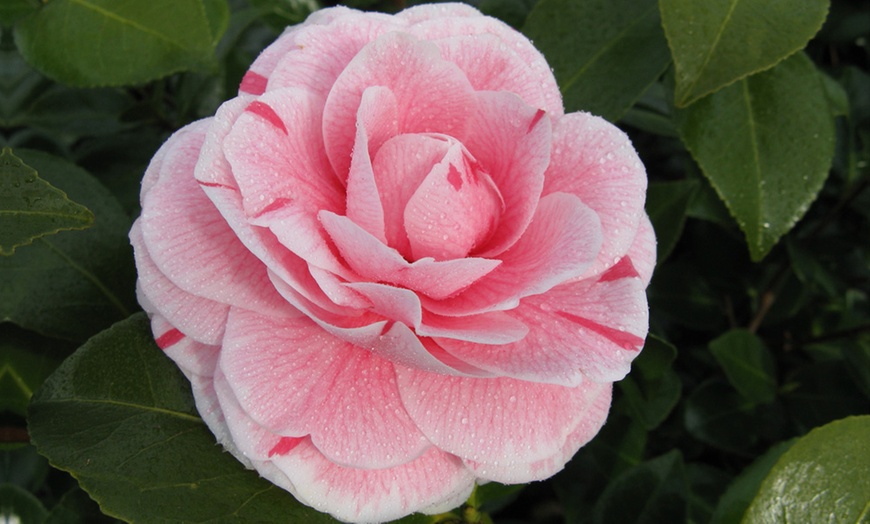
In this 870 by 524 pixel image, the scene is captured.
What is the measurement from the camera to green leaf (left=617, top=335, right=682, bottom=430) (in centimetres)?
85

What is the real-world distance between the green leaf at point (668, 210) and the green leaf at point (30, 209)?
688 millimetres

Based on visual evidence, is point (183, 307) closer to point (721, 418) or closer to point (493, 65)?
point (493, 65)

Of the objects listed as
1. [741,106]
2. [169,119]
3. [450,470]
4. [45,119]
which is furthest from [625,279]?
[45,119]

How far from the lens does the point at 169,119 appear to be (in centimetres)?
132

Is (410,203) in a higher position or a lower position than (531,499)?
higher

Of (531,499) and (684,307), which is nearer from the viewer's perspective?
(684,307)

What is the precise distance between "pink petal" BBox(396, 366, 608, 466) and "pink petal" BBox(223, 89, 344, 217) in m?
0.15

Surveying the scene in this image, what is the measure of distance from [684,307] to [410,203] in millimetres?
899

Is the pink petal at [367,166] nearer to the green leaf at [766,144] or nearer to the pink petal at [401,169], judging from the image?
the pink petal at [401,169]

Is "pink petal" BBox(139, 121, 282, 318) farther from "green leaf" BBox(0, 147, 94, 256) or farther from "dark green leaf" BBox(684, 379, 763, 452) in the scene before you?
"dark green leaf" BBox(684, 379, 763, 452)

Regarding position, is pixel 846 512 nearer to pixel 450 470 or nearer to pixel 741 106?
pixel 450 470

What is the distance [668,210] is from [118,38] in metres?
0.69

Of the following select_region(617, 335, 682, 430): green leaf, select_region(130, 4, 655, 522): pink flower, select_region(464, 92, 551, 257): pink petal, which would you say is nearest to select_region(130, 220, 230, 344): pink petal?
select_region(130, 4, 655, 522): pink flower

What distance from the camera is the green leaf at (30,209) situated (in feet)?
2.06
